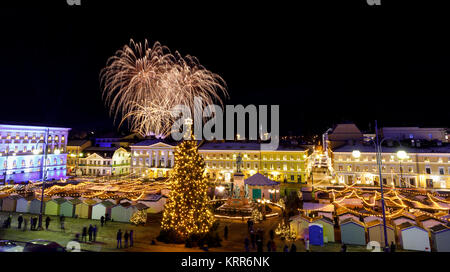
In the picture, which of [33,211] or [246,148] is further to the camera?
[246,148]

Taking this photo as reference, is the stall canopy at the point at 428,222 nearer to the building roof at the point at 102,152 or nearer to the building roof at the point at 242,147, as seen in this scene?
the building roof at the point at 242,147

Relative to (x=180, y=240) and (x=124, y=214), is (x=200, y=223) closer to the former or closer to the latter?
(x=180, y=240)

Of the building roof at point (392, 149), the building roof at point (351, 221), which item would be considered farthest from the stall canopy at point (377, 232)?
the building roof at point (392, 149)

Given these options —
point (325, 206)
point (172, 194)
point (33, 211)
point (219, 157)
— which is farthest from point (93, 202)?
point (219, 157)

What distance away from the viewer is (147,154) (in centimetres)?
6291

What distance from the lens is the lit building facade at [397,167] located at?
44.0m

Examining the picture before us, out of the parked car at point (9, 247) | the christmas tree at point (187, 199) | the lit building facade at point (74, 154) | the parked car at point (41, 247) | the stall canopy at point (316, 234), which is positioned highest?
the lit building facade at point (74, 154)

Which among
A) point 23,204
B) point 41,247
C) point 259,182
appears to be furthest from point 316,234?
point 23,204

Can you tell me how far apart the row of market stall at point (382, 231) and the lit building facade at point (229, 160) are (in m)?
33.7

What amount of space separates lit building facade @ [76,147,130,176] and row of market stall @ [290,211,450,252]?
56979 millimetres

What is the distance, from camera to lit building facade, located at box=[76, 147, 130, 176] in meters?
62.7

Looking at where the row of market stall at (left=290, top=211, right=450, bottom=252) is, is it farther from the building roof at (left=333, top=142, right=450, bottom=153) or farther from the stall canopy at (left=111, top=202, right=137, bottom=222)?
the building roof at (left=333, top=142, right=450, bottom=153)

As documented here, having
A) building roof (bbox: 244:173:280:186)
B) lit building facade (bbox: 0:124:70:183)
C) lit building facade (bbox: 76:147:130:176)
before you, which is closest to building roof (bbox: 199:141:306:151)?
lit building facade (bbox: 76:147:130:176)

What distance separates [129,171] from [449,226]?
218 feet
